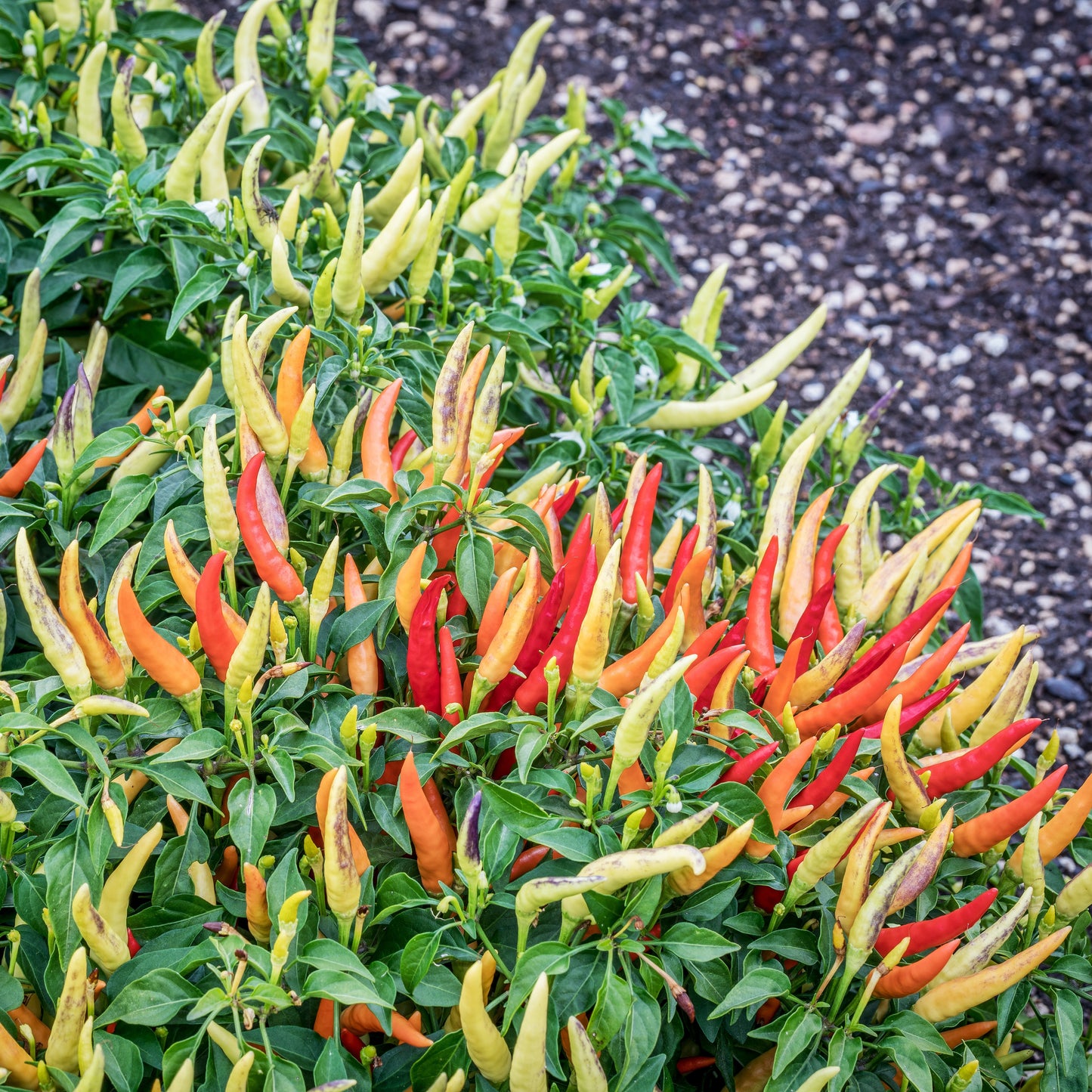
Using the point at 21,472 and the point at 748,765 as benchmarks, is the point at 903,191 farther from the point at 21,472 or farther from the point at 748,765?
the point at 21,472

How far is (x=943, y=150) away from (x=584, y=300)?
304 centimetres

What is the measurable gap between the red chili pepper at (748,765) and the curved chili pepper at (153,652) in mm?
739

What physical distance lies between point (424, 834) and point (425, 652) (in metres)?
0.25

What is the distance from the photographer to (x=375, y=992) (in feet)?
4.16

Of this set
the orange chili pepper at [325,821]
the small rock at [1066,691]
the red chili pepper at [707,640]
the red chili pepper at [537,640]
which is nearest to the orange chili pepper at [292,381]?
the red chili pepper at [537,640]

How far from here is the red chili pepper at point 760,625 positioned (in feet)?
5.72

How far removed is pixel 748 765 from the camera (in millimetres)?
1479

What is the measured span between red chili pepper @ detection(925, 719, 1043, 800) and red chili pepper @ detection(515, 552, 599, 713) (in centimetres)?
58

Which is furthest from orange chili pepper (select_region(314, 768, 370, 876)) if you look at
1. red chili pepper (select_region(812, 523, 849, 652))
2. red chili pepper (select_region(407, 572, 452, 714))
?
red chili pepper (select_region(812, 523, 849, 652))

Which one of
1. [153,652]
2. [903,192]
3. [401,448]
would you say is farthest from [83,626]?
[903,192]

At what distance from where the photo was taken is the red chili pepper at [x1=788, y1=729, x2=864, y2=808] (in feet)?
4.83

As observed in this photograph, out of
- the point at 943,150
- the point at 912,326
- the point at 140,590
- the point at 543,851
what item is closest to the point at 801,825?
the point at 543,851

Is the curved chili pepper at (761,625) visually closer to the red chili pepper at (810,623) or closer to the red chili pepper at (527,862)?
the red chili pepper at (810,623)

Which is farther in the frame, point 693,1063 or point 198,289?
point 198,289
